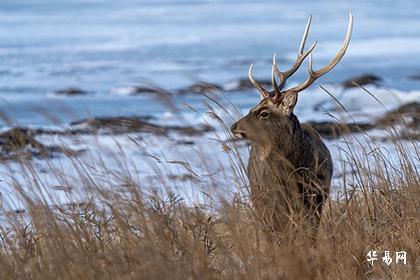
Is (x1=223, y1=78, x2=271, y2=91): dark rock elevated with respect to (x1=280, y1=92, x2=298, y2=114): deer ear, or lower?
elevated

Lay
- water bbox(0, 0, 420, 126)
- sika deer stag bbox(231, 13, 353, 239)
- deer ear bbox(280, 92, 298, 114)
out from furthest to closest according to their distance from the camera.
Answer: water bbox(0, 0, 420, 126) < deer ear bbox(280, 92, 298, 114) < sika deer stag bbox(231, 13, 353, 239)

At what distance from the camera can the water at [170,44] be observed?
70.6 ft

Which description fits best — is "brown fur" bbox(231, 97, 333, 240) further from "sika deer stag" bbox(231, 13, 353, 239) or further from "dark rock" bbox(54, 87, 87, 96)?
"dark rock" bbox(54, 87, 87, 96)

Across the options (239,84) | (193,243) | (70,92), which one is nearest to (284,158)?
(193,243)

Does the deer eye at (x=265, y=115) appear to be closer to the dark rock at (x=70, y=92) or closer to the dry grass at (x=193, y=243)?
the dry grass at (x=193, y=243)

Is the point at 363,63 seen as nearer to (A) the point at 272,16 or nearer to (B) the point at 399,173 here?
(A) the point at 272,16

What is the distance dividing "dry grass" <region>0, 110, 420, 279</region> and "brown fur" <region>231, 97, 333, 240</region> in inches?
4.0

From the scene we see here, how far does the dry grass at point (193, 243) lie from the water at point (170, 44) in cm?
1025

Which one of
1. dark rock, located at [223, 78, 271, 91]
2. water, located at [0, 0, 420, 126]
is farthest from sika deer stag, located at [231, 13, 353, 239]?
dark rock, located at [223, 78, 271, 91]

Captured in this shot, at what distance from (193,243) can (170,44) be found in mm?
24350

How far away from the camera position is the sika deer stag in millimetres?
5715

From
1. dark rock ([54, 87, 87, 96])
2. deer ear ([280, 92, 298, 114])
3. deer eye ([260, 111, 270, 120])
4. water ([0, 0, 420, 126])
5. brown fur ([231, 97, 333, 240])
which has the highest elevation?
water ([0, 0, 420, 126])

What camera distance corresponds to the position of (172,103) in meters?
5.24

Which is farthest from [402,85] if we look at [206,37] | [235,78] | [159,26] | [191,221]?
[191,221]
